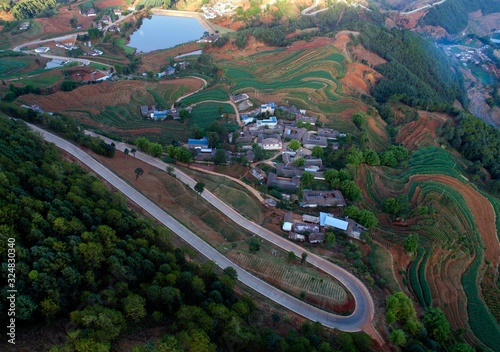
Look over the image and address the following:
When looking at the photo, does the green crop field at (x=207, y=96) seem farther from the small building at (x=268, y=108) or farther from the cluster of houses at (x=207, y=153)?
the cluster of houses at (x=207, y=153)

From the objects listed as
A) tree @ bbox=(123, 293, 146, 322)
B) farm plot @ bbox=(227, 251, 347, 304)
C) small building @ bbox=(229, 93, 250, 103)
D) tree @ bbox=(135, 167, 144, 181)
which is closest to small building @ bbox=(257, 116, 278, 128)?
small building @ bbox=(229, 93, 250, 103)

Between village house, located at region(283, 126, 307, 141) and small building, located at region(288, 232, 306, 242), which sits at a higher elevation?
village house, located at region(283, 126, 307, 141)

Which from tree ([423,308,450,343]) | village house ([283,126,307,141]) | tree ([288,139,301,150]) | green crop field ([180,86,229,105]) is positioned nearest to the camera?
tree ([423,308,450,343])

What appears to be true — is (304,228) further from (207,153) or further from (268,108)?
(268,108)

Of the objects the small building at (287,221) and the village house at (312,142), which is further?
the village house at (312,142)

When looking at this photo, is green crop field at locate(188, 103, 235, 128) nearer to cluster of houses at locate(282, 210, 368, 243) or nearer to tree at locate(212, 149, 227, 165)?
tree at locate(212, 149, 227, 165)

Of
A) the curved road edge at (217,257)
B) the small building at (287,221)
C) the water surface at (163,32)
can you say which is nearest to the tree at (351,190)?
the small building at (287,221)

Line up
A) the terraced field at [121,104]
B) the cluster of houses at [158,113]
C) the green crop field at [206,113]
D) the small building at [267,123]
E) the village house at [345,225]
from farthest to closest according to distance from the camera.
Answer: the cluster of houses at [158,113], the green crop field at [206,113], the small building at [267,123], the terraced field at [121,104], the village house at [345,225]
